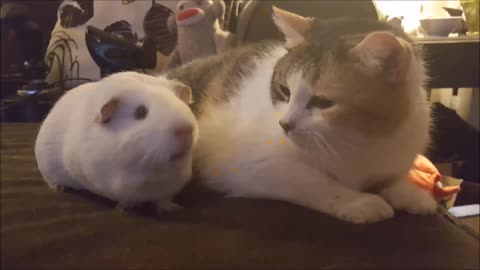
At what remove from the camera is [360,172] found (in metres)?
0.78

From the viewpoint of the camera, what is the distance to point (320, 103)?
0.71 metres

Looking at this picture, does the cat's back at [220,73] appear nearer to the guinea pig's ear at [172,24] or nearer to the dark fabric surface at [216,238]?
the dark fabric surface at [216,238]

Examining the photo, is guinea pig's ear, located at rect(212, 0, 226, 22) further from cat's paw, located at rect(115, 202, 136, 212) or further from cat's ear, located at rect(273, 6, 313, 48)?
cat's paw, located at rect(115, 202, 136, 212)

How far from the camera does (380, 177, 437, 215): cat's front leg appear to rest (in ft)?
2.63

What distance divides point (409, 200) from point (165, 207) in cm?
40

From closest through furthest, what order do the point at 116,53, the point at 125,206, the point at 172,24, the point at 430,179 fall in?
1. the point at 125,206
2. the point at 430,179
3. the point at 116,53
4. the point at 172,24

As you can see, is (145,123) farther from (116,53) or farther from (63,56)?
(63,56)

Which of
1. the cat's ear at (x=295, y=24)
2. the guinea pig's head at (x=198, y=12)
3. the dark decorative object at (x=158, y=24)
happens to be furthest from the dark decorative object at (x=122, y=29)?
the cat's ear at (x=295, y=24)

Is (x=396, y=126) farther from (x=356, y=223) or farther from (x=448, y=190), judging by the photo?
(x=448, y=190)

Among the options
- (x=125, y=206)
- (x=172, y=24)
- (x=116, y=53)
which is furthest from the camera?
(x=172, y=24)

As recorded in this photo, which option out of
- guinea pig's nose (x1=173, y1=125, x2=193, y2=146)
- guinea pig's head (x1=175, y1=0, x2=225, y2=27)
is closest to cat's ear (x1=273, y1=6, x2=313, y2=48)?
guinea pig's nose (x1=173, y1=125, x2=193, y2=146)

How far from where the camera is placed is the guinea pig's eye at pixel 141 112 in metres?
0.69

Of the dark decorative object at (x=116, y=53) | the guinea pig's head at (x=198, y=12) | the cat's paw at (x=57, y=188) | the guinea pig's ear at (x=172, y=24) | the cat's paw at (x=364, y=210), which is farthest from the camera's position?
the guinea pig's ear at (x=172, y=24)

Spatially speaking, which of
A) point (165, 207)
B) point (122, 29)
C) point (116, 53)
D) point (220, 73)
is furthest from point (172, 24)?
point (165, 207)
